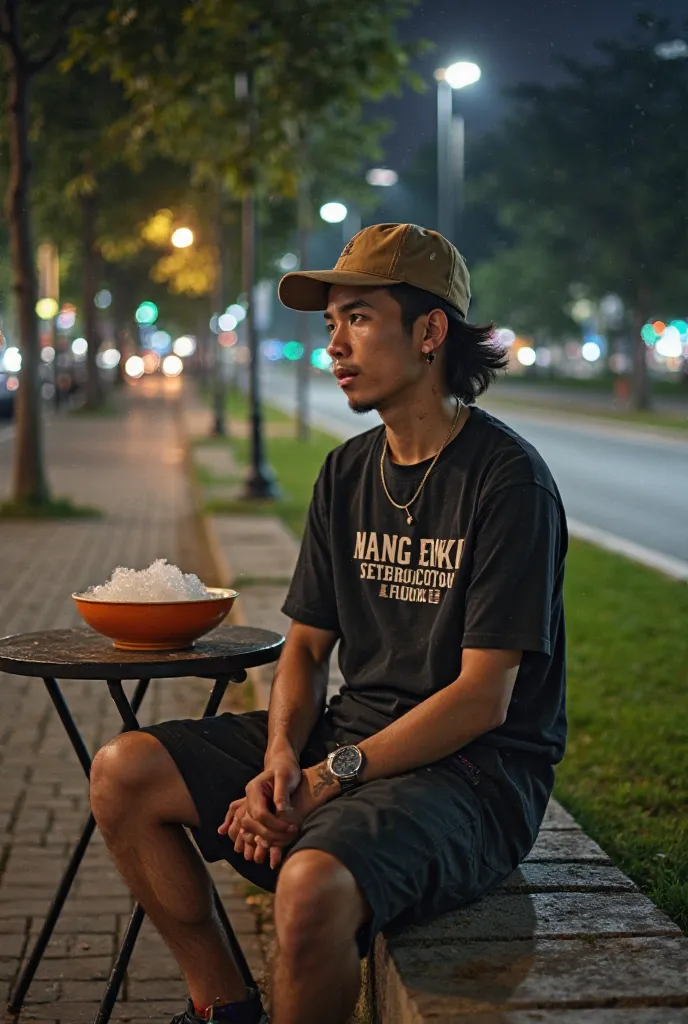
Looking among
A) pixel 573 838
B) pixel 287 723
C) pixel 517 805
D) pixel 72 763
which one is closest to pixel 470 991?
pixel 517 805

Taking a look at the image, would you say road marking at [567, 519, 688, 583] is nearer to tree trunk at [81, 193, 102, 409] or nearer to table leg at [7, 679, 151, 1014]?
table leg at [7, 679, 151, 1014]

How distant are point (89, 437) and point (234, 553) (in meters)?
22.1

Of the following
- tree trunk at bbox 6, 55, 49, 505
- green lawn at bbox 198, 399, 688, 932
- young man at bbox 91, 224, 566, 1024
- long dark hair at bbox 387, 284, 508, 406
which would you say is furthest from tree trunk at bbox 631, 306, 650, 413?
young man at bbox 91, 224, 566, 1024

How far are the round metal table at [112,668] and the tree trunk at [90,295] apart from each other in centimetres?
3239

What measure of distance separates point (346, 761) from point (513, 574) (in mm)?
542

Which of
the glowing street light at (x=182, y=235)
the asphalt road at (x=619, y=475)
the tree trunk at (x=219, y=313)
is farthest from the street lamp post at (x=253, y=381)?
the glowing street light at (x=182, y=235)

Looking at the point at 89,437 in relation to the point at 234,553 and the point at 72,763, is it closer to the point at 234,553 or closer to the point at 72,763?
the point at 234,553

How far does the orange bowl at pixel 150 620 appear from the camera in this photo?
375 cm

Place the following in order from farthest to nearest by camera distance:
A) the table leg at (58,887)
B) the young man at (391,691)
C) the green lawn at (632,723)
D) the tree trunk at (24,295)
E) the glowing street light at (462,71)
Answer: the glowing street light at (462,71) < the tree trunk at (24,295) < the green lawn at (632,723) < the table leg at (58,887) < the young man at (391,691)

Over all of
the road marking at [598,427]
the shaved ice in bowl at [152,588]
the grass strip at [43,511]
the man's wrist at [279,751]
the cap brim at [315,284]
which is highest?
the cap brim at [315,284]

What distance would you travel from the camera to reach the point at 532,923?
319 cm

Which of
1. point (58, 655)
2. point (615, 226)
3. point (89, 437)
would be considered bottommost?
point (89, 437)

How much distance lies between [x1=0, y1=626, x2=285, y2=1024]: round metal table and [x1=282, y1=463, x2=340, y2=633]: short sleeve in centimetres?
20

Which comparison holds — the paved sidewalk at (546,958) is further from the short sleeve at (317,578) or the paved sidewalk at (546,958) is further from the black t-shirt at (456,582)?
the short sleeve at (317,578)
